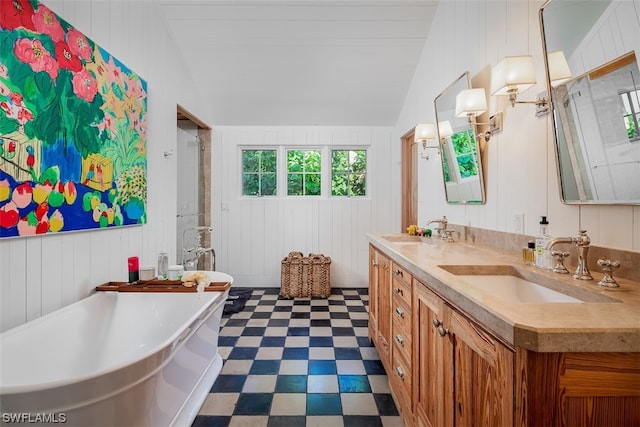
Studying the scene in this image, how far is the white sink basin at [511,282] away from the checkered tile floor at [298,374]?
94cm

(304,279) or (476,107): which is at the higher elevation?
(476,107)

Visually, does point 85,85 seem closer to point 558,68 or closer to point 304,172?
point 558,68

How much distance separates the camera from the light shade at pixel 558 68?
1.27m

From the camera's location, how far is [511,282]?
1.35m

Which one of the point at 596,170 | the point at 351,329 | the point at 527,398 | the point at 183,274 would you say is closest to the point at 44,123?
the point at 183,274

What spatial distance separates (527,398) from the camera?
0.68 meters

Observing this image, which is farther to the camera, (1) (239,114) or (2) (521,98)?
(1) (239,114)

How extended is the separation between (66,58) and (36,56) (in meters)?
0.19

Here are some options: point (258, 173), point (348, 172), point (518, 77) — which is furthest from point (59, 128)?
point (348, 172)

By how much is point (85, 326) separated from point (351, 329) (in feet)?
6.79

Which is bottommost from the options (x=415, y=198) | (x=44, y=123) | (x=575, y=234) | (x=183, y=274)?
(x=183, y=274)

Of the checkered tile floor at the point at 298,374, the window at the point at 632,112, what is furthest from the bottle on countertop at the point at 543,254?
the checkered tile floor at the point at 298,374

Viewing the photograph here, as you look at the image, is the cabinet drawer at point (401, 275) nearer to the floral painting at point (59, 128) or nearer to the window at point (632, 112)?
the window at point (632, 112)

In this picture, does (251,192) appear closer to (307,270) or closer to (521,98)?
(307,270)
